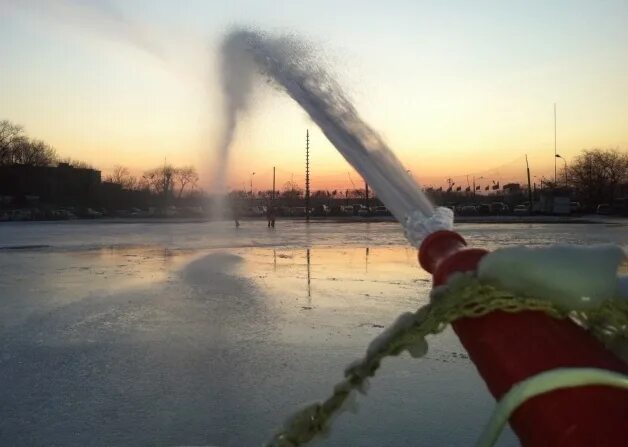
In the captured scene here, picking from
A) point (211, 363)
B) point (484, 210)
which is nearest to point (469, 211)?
point (484, 210)

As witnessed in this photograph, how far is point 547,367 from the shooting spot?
99cm

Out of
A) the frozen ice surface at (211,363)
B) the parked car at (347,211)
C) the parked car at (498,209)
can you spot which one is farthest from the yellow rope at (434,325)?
the parked car at (347,211)

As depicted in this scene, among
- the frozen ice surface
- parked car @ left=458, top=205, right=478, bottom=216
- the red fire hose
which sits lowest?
the frozen ice surface

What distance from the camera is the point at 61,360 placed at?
5496 millimetres

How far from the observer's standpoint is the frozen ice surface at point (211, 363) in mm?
3846

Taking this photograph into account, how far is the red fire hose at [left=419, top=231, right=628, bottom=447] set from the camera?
90 cm

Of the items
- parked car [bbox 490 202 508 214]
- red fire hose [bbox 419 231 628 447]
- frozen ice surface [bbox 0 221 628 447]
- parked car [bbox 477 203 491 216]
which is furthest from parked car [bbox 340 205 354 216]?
red fire hose [bbox 419 231 628 447]

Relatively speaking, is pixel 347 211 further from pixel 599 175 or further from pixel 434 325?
pixel 434 325

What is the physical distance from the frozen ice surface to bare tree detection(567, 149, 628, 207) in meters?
82.6

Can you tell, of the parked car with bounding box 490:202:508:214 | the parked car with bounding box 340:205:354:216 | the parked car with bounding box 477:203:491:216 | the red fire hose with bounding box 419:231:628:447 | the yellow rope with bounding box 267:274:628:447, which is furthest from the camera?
the parked car with bounding box 340:205:354:216

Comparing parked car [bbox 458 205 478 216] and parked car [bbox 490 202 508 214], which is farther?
parked car [bbox 490 202 508 214]

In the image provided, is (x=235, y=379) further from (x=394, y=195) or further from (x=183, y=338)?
(x=394, y=195)

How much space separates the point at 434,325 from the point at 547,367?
257 millimetres

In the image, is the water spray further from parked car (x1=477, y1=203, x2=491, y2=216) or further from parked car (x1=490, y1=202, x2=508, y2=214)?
parked car (x1=490, y1=202, x2=508, y2=214)
